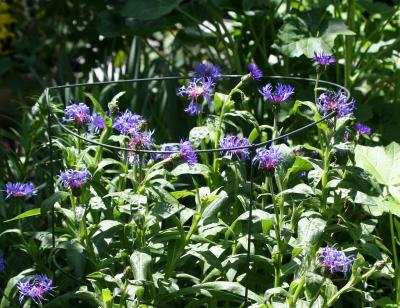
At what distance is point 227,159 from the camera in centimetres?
172

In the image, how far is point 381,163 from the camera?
1.85 meters

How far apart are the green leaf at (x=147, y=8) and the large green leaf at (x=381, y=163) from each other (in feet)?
2.97

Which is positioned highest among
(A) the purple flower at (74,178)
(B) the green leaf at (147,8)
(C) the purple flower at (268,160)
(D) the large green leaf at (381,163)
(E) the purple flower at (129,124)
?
(B) the green leaf at (147,8)

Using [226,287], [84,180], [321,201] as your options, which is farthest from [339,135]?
[84,180]

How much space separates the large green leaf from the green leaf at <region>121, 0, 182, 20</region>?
2.97ft

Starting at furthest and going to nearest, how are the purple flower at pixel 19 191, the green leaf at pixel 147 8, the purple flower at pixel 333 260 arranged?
the green leaf at pixel 147 8, the purple flower at pixel 19 191, the purple flower at pixel 333 260

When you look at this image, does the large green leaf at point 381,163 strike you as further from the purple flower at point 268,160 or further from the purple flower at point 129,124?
the purple flower at point 129,124

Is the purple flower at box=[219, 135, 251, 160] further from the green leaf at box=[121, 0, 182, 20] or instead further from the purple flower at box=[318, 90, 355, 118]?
the green leaf at box=[121, 0, 182, 20]

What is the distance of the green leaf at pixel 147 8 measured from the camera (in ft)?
8.25

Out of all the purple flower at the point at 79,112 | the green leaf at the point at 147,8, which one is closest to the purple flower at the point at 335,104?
the purple flower at the point at 79,112

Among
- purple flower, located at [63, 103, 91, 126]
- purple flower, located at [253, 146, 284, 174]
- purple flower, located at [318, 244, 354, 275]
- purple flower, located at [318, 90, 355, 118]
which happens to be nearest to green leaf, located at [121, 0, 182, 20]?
purple flower, located at [63, 103, 91, 126]

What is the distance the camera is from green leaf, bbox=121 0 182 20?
251 centimetres

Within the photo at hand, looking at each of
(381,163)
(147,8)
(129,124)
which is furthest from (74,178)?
(147,8)

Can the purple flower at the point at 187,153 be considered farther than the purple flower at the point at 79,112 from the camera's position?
No
